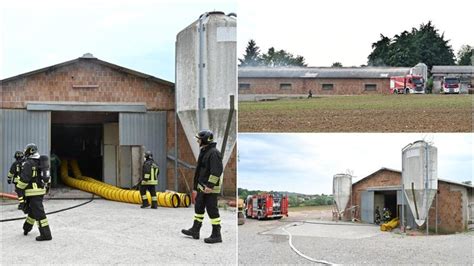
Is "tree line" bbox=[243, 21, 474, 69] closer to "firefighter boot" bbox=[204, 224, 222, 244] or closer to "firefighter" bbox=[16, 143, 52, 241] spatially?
"firefighter boot" bbox=[204, 224, 222, 244]

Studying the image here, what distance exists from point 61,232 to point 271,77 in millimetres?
3160

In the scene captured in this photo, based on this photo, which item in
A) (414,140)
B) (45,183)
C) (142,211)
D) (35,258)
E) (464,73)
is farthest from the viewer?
(142,211)

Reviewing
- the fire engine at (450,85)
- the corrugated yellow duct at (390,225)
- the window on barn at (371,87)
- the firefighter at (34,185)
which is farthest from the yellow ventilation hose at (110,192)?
the fire engine at (450,85)

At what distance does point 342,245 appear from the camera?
3.32 metres

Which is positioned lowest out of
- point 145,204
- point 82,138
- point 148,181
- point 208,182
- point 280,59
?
point 145,204

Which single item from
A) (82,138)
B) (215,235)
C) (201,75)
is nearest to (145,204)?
(82,138)

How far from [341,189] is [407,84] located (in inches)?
30.1

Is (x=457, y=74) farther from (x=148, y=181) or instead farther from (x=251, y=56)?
(x=148, y=181)

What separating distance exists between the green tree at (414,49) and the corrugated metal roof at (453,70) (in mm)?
29

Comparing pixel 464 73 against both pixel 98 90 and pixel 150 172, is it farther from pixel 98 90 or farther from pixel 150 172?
pixel 98 90

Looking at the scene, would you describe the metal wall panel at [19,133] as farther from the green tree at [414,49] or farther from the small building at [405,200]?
the green tree at [414,49]

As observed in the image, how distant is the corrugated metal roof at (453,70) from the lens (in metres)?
2.68

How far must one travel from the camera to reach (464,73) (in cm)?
271

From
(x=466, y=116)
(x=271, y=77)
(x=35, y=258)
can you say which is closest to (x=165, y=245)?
(x=35, y=258)
